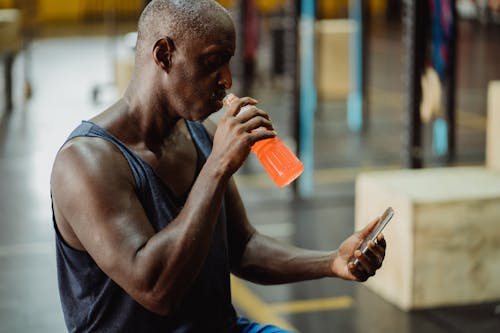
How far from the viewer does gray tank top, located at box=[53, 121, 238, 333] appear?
2291mm

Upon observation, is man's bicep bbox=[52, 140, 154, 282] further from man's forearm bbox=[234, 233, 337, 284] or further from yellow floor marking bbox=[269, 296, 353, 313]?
yellow floor marking bbox=[269, 296, 353, 313]

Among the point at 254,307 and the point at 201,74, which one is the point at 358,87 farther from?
the point at 201,74

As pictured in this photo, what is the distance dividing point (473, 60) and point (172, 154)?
12.8 meters

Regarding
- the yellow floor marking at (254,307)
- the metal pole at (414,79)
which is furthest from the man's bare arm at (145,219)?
the metal pole at (414,79)

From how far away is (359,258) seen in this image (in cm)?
237

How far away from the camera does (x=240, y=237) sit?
2711 mm

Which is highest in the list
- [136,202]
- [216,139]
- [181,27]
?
[181,27]

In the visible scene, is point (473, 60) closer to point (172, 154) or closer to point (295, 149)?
point (295, 149)

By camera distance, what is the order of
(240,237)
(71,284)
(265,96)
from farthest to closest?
(265,96) → (240,237) → (71,284)

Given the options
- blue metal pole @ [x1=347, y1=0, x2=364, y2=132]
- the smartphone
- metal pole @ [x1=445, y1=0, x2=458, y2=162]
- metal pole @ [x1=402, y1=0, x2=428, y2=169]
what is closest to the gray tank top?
the smartphone

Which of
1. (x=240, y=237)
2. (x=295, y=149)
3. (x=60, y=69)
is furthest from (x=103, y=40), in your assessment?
(x=240, y=237)

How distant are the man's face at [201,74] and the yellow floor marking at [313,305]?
106 inches

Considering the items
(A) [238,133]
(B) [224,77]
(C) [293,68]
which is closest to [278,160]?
(A) [238,133]

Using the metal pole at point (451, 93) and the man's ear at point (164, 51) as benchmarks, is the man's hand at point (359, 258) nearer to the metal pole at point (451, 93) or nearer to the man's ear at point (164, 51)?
the man's ear at point (164, 51)
